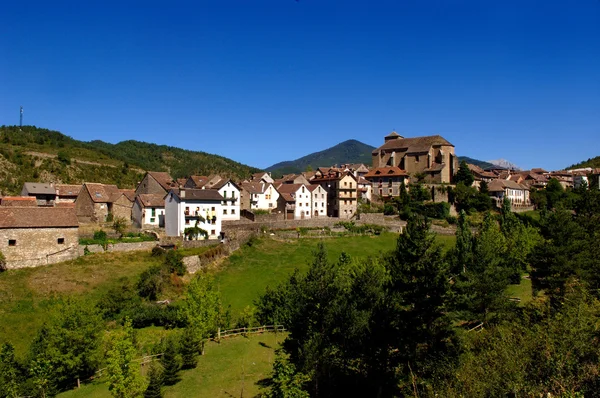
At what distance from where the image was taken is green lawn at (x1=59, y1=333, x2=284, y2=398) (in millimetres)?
22891

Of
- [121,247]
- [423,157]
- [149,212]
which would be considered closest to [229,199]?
[149,212]

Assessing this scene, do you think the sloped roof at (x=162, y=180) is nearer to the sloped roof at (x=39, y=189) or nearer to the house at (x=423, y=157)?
the sloped roof at (x=39, y=189)

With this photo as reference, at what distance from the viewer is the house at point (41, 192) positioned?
2379 inches

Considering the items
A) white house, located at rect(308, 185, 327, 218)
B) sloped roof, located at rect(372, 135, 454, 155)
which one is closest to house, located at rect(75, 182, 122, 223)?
white house, located at rect(308, 185, 327, 218)

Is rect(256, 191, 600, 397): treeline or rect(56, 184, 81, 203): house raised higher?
rect(56, 184, 81, 203): house

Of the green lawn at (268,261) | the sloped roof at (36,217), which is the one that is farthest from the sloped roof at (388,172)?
the sloped roof at (36,217)

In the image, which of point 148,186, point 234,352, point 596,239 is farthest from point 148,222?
point 596,239

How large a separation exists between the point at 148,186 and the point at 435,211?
1936 inches

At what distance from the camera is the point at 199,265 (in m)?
44.4

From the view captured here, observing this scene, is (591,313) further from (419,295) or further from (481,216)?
(481,216)

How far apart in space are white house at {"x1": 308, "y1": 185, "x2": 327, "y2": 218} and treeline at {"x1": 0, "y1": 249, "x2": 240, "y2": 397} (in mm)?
39292

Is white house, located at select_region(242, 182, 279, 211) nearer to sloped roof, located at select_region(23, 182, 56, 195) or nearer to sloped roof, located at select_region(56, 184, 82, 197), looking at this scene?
sloped roof, located at select_region(56, 184, 82, 197)

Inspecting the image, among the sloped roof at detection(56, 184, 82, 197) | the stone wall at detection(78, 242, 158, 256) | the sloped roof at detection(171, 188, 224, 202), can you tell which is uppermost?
the sloped roof at detection(56, 184, 82, 197)

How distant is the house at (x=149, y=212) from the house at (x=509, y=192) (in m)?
63.3
